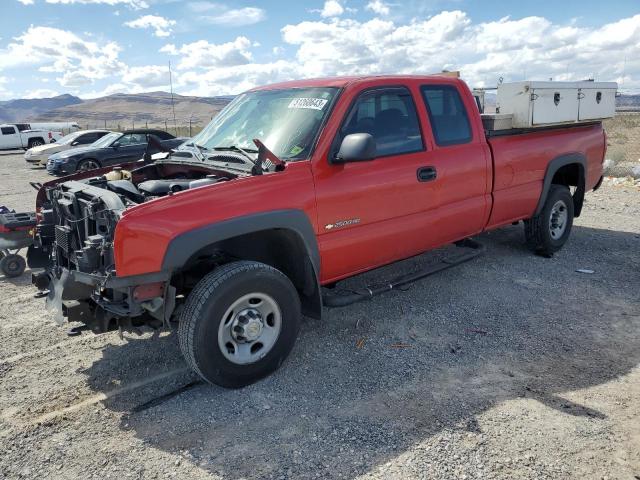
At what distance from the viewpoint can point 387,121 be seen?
4.31 m

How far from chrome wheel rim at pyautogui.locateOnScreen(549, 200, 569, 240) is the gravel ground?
121 cm

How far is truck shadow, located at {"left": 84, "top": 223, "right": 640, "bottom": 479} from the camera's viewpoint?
301 cm

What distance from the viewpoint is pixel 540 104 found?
218 inches

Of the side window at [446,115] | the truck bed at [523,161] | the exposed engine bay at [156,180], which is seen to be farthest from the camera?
the truck bed at [523,161]

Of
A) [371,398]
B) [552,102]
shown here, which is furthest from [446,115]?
[371,398]

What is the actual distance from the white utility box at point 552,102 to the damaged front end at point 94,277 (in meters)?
4.03

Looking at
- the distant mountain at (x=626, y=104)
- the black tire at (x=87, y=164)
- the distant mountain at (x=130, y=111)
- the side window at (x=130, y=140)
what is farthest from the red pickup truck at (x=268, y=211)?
the distant mountain at (x=130, y=111)

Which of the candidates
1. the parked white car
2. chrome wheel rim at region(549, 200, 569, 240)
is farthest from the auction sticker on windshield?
the parked white car

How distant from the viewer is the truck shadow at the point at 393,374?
301 cm

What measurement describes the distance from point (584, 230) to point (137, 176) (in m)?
6.18

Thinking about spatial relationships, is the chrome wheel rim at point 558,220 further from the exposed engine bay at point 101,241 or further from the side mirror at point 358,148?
the exposed engine bay at point 101,241

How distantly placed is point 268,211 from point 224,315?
2.42 ft

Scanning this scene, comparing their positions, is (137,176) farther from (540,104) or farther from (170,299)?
(540,104)

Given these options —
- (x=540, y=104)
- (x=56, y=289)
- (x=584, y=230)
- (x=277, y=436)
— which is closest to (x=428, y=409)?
(x=277, y=436)
